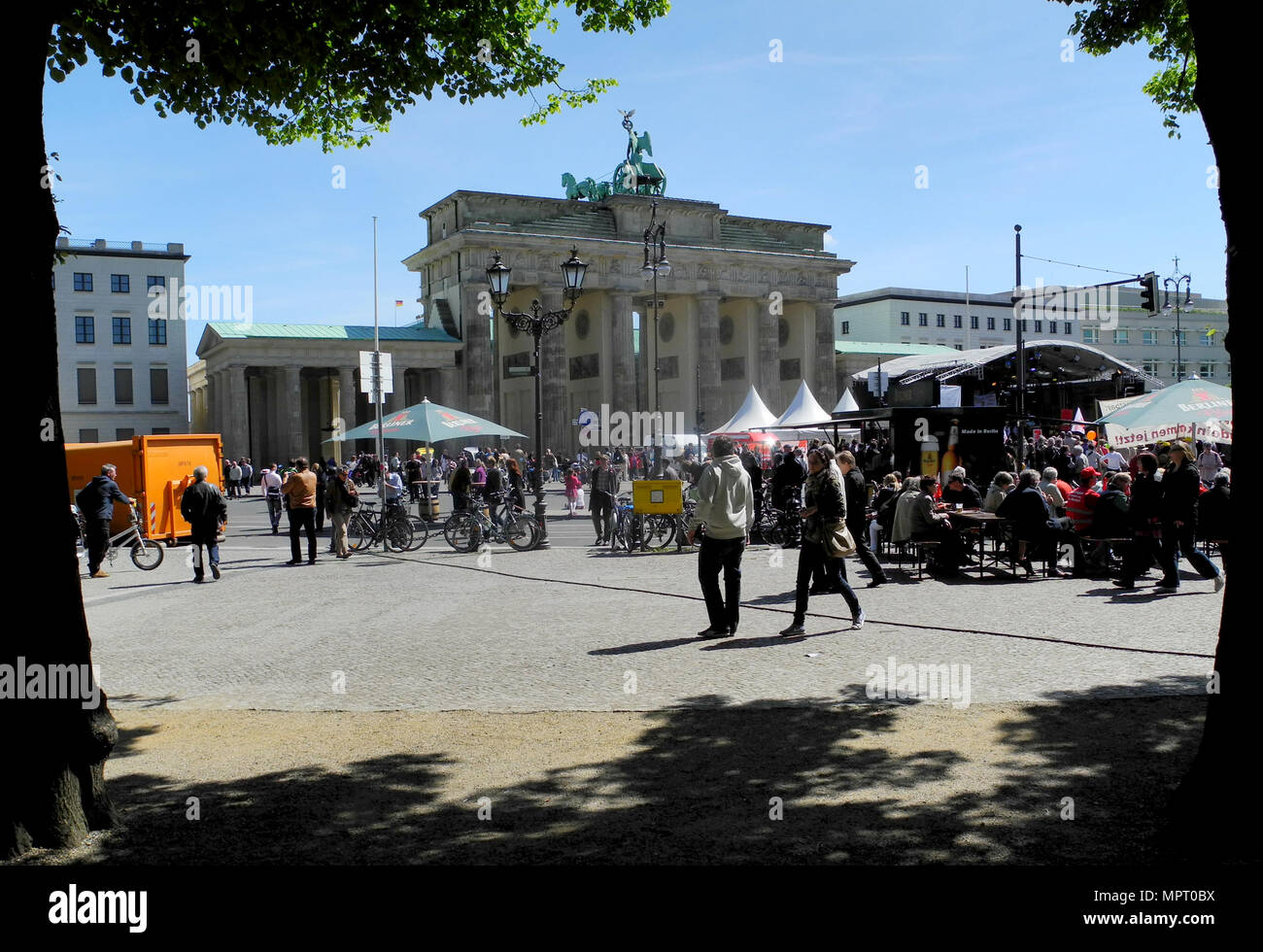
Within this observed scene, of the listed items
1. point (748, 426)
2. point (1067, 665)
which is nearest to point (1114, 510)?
point (1067, 665)

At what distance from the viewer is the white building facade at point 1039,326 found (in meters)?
94.5

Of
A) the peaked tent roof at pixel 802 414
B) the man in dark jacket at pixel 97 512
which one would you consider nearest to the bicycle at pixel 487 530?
the man in dark jacket at pixel 97 512

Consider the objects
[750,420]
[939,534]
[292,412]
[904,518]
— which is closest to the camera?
[939,534]

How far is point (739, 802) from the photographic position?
17.1ft

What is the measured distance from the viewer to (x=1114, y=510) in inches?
542

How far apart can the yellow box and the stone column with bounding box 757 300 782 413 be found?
55.5 metres

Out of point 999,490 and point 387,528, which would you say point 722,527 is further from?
point 387,528

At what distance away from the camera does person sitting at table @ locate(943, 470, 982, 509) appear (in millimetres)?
15906

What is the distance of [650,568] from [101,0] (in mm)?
10555

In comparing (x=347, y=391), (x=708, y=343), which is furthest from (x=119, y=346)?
(x=708, y=343)

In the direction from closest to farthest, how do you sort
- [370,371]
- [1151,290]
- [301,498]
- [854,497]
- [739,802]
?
[739,802] → [854,497] → [301,498] → [1151,290] → [370,371]

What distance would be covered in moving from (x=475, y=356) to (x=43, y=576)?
6062cm

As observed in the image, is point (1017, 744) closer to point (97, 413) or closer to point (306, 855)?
point (306, 855)

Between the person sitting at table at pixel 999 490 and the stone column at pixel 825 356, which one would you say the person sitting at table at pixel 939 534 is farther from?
the stone column at pixel 825 356
